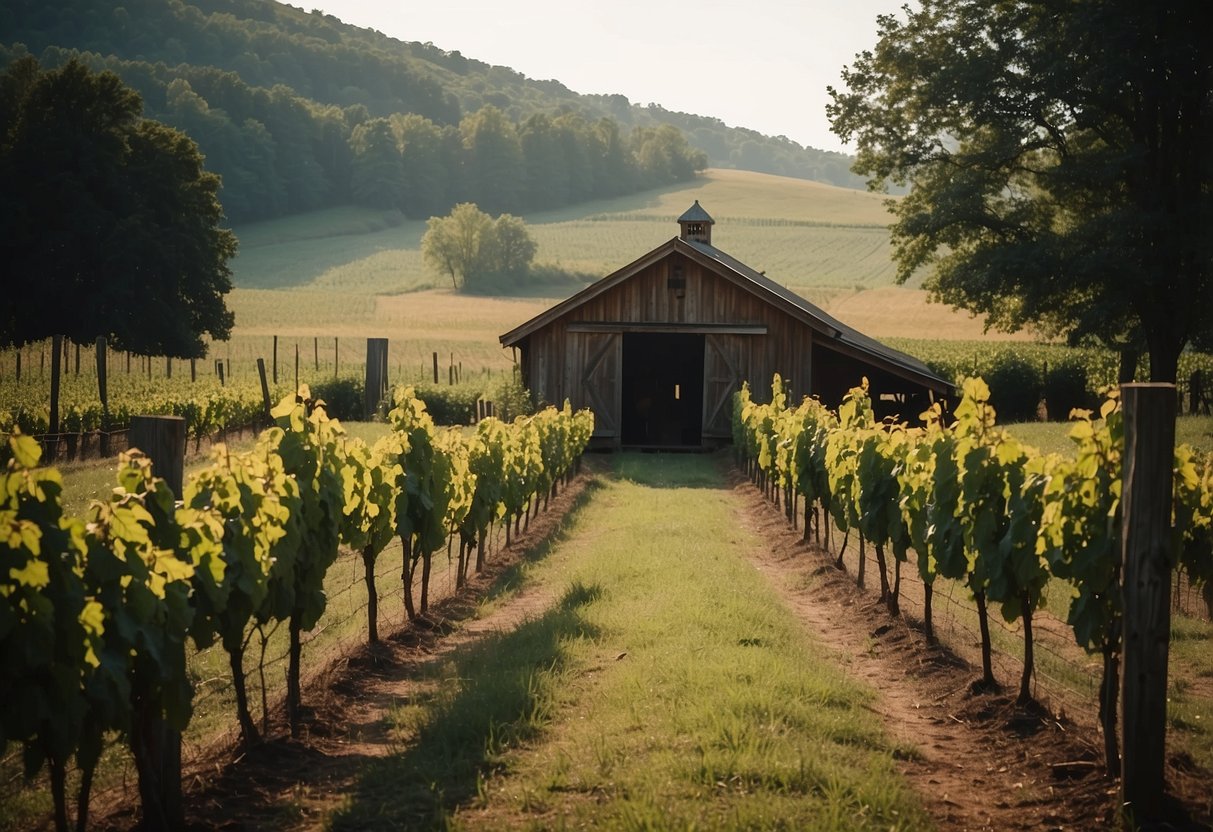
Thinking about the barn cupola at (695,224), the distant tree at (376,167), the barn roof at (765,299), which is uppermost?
the distant tree at (376,167)

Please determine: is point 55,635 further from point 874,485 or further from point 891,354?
A: point 891,354

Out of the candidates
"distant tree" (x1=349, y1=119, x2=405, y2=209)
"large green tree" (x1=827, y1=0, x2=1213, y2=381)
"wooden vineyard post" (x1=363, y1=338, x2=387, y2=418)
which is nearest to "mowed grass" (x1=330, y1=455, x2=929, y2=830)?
"large green tree" (x1=827, y1=0, x2=1213, y2=381)

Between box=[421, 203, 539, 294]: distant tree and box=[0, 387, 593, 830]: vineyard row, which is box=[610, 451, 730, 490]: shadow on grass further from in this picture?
box=[421, 203, 539, 294]: distant tree

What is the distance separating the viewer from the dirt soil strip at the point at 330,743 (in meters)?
5.65

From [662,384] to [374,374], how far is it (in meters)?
8.50

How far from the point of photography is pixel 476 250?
8094 centimetres

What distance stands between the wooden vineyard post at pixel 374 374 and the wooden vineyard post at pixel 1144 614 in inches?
1151

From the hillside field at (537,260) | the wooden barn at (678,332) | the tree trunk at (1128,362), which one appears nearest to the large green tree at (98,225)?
the hillside field at (537,260)

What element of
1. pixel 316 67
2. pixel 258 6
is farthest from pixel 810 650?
pixel 258 6

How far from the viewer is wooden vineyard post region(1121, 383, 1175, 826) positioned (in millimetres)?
5617

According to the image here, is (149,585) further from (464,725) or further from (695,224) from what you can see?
(695,224)

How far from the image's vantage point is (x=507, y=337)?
27.8m

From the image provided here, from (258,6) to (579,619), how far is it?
180 meters

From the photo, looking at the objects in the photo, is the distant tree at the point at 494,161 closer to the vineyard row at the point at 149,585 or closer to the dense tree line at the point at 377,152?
the dense tree line at the point at 377,152
